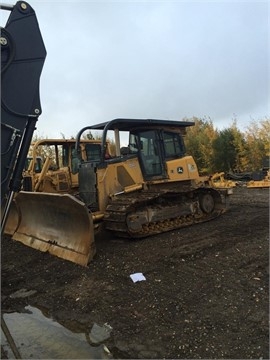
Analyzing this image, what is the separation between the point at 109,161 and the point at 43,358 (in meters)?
4.78

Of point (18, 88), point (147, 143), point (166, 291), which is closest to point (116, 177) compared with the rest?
point (147, 143)

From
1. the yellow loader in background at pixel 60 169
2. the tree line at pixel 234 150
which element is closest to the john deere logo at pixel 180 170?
the yellow loader in background at pixel 60 169

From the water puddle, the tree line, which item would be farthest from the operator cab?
the tree line

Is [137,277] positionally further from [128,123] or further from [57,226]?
[128,123]

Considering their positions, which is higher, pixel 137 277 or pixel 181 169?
pixel 181 169

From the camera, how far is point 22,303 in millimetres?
4934

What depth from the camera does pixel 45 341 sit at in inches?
149

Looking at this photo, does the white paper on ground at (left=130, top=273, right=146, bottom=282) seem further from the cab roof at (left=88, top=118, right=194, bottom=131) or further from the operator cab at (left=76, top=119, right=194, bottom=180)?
the cab roof at (left=88, top=118, right=194, bottom=131)

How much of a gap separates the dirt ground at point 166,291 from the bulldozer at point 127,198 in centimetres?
34

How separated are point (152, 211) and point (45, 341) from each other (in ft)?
13.6

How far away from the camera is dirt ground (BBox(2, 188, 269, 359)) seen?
3506 mm

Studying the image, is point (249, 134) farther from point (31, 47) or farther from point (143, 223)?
point (31, 47)

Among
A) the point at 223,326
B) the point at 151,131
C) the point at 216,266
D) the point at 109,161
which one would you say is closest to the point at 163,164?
the point at 151,131

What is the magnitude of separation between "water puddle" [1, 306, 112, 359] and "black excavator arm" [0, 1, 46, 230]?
122 centimetres
